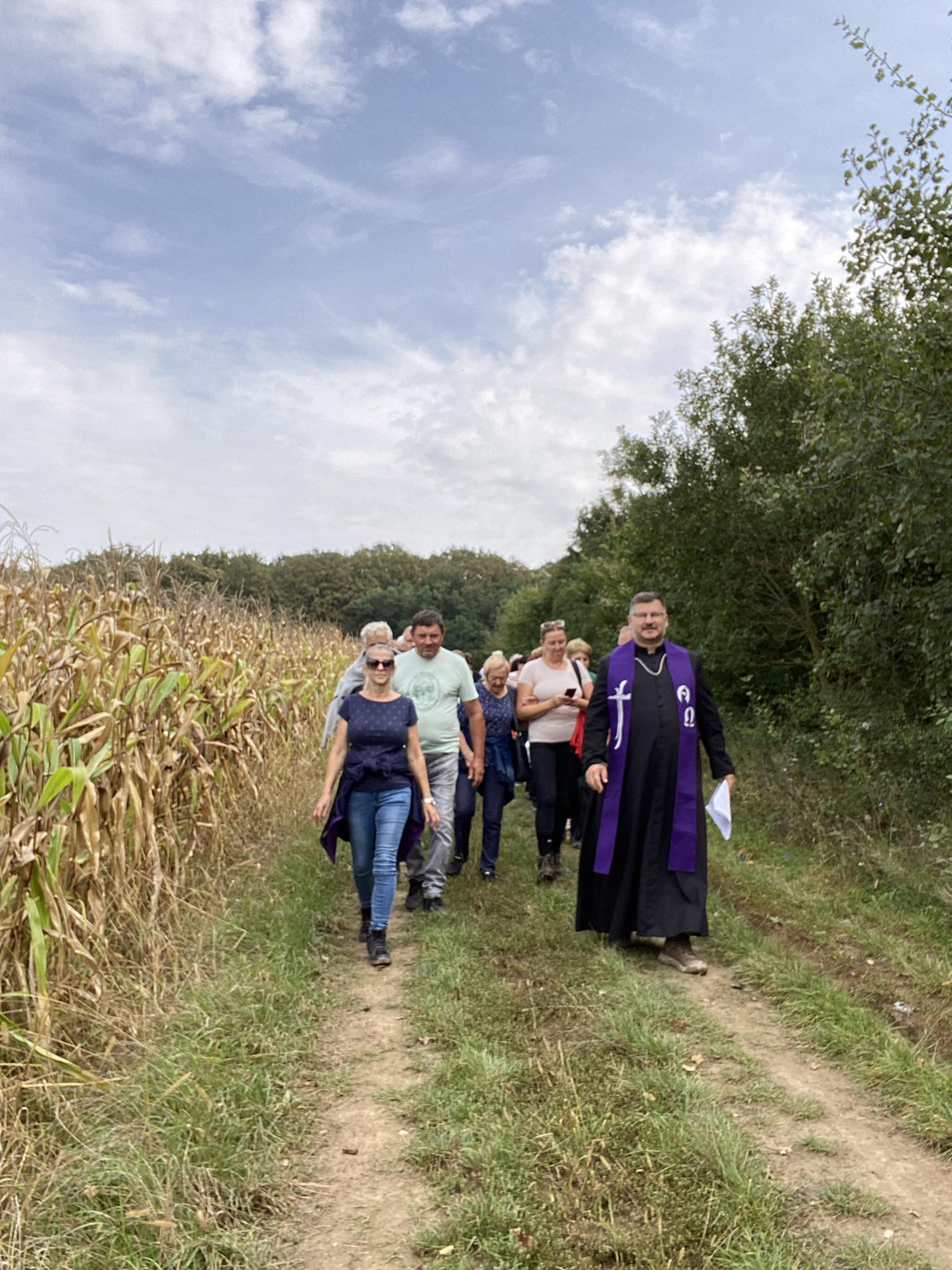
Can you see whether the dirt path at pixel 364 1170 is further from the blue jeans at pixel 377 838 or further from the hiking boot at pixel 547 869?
the hiking boot at pixel 547 869

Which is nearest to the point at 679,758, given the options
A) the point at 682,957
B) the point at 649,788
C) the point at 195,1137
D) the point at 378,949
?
the point at 649,788

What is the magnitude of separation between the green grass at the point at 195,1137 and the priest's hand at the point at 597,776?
1947 millimetres

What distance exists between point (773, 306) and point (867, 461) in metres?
7.69

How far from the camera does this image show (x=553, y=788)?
7.82 meters

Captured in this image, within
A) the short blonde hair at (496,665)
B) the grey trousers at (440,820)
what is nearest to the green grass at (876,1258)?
the grey trousers at (440,820)

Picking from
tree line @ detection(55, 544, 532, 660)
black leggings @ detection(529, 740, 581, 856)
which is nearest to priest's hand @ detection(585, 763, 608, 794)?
black leggings @ detection(529, 740, 581, 856)

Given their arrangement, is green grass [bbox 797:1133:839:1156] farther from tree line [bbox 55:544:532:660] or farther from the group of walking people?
tree line [bbox 55:544:532:660]

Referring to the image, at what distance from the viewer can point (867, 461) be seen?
8.03 meters

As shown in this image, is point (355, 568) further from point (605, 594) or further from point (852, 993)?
point (852, 993)

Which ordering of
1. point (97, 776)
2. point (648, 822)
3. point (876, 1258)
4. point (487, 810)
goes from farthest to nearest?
point (487, 810)
point (648, 822)
point (97, 776)
point (876, 1258)

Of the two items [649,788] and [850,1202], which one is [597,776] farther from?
[850,1202]

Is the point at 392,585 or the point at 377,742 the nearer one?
the point at 377,742

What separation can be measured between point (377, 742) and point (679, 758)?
73.1 inches

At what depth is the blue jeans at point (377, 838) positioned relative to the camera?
19.4 feet
